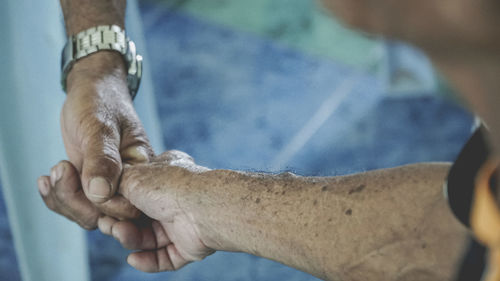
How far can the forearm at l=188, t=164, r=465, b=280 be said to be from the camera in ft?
2.50

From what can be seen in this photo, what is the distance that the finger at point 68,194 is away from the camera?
42.2 inches

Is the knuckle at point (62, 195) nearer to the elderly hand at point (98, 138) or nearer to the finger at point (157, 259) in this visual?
the elderly hand at point (98, 138)

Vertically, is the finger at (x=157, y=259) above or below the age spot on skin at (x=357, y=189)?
below

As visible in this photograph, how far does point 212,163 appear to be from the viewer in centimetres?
212

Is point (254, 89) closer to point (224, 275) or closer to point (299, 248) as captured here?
point (224, 275)

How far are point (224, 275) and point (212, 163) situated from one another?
0.50 metres

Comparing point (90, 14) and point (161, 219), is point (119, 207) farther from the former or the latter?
point (90, 14)

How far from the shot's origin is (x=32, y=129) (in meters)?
1.33

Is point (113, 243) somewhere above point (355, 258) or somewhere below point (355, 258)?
below

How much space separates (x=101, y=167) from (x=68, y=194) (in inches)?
4.2

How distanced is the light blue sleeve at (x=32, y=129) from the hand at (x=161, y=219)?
34 cm

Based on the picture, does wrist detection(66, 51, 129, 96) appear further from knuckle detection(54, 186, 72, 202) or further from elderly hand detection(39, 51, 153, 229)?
knuckle detection(54, 186, 72, 202)

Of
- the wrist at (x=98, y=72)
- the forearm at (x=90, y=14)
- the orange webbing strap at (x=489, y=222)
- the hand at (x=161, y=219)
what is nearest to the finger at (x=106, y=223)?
the hand at (x=161, y=219)

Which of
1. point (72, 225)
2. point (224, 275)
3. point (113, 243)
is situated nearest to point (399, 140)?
point (224, 275)
